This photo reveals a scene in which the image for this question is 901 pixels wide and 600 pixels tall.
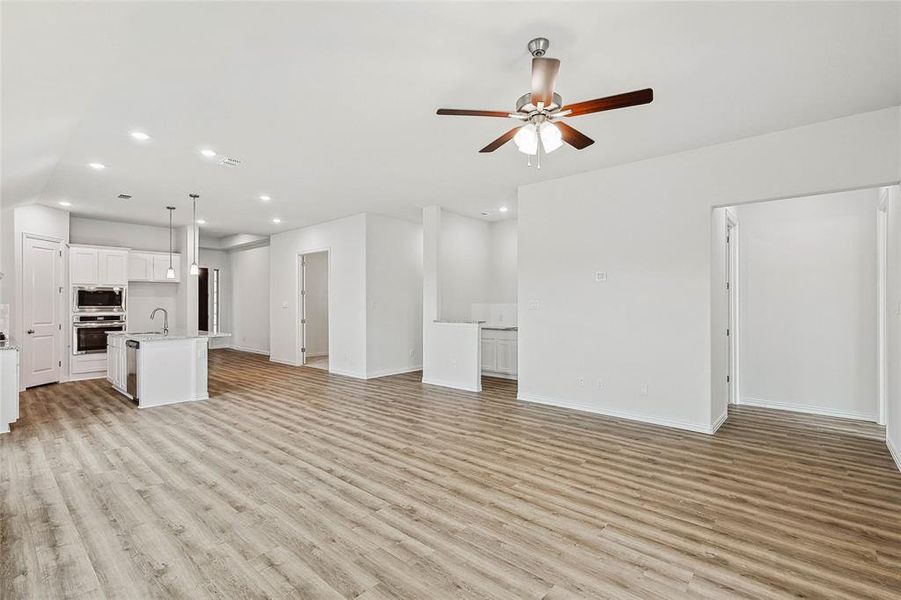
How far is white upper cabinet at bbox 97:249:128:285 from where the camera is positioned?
24.9 feet

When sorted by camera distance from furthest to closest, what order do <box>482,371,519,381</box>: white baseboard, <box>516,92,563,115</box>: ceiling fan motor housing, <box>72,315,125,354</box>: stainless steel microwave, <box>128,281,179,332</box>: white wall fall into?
<box>128,281,179,332</box>: white wall
<box>482,371,519,381</box>: white baseboard
<box>72,315,125,354</box>: stainless steel microwave
<box>516,92,563,115</box>: ceiling fan motor housing

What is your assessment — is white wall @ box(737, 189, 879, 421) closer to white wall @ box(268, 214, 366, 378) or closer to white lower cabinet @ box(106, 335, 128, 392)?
white wall @ box(268, 214, 366, 378)

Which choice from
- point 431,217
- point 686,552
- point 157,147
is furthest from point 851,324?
point 157,147

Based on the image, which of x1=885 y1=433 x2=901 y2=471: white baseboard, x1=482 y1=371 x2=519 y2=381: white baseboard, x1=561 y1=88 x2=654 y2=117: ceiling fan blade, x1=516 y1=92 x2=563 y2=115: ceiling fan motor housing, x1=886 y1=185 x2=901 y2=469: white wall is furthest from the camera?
x1=482 y1=371 x2=519 y2=381: white baseboard

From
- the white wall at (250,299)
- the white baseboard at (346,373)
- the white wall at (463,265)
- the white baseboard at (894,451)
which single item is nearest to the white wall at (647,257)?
the white baseboard at (894,451)

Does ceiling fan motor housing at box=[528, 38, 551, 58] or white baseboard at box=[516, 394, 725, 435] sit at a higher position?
ceiling fan motor housing at box=[528, 38, 551, 58]

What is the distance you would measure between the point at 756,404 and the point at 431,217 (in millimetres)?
5331

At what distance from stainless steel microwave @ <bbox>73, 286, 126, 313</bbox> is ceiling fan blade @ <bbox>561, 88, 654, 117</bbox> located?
856 cm

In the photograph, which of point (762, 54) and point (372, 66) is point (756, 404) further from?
point (372, 66)

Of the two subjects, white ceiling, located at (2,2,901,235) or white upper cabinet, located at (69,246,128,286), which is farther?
white upper cabinet, located at (69,246,128,286)

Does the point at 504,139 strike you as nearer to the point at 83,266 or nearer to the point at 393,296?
the point at 393,296

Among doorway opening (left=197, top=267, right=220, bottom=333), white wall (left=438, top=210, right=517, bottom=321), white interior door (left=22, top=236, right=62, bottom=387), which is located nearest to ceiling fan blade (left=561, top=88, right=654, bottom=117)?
white wall (left=438, top=210, right=517, bottom=321)

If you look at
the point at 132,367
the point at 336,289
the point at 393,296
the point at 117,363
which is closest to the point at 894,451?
the point at 393,296

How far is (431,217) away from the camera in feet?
23.1
